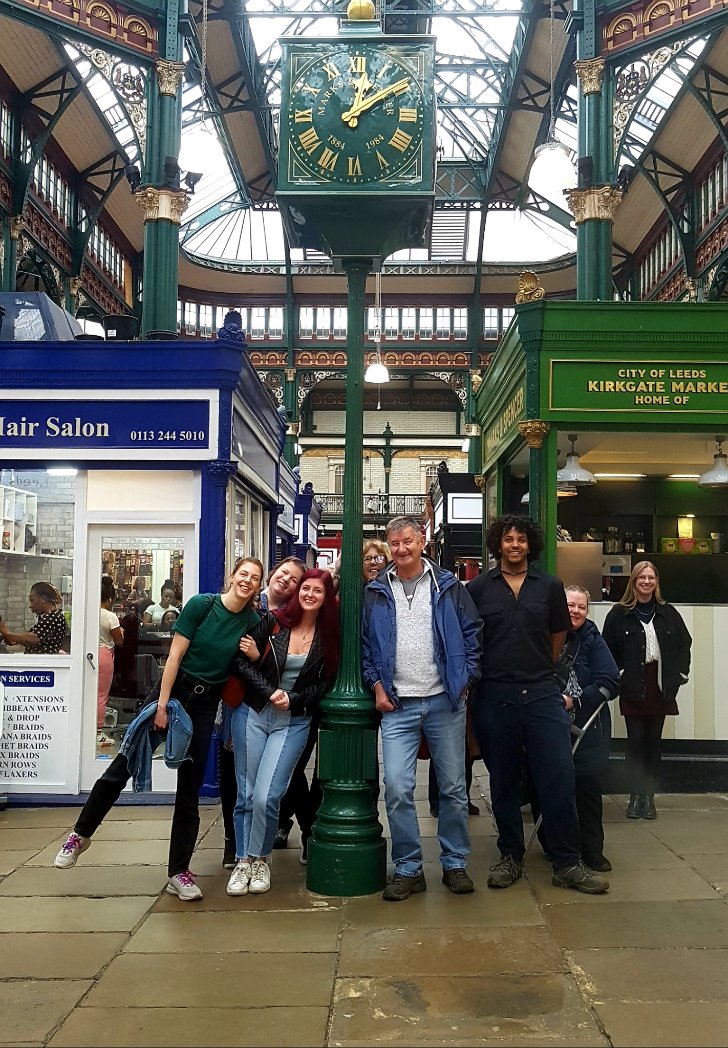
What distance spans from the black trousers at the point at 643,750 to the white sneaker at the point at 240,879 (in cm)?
302

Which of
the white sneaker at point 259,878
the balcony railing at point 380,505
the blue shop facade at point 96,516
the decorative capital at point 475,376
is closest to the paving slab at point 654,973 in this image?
the white sneaker at point 259,878

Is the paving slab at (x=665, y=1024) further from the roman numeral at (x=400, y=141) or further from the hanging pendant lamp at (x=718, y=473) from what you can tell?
the hanging pendant lamp at (x=718, y=473)

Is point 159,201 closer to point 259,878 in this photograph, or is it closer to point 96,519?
point 96,519

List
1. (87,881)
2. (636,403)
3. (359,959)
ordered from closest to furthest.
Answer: (359,959), (87,881), (636,403)

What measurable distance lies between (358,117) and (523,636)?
→ 293cm

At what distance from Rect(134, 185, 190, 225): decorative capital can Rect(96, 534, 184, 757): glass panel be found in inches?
193

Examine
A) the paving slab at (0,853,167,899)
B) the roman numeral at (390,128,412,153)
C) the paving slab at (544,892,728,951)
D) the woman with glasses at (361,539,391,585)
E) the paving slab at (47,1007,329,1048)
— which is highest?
the roman numeral at (390,128,412,153)

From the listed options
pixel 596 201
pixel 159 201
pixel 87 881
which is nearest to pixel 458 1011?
pixel 87 881

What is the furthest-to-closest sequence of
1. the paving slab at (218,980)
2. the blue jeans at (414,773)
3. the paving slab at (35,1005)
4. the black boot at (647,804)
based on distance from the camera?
the black boot at (647,804), the blue jeans at (414,773), the paving slab at (218,980), the paving slab at (35,1005)

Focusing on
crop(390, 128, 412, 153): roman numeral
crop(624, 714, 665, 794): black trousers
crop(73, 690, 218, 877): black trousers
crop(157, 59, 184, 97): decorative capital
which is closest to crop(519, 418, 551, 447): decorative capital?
crop(624, 714, 665, 794): black trousers

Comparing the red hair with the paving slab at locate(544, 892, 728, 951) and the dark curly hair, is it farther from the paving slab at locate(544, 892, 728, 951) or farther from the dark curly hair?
the paving slab at locate(544, 892, 728, 951)

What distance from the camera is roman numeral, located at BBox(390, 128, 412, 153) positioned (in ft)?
17.6

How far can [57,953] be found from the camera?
4.17 m

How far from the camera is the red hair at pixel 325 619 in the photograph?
17.3 feet
